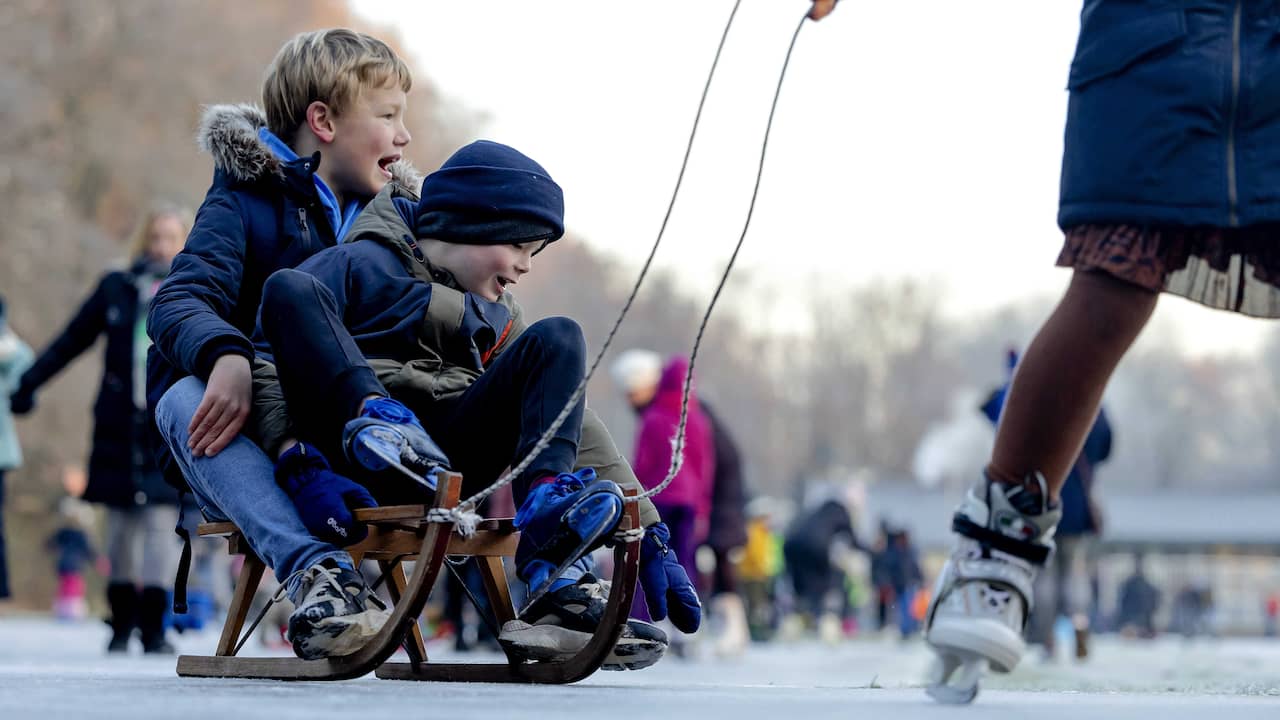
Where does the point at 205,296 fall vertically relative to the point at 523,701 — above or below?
above

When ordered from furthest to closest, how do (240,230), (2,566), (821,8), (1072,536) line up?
(1072,536)
(2,566)
(240,230)
(821,8)

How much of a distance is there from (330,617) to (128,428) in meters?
5.28

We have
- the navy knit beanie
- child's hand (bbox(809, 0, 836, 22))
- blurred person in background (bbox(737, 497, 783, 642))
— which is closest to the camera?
child's hand (bbox(809, 0, 836, 22))

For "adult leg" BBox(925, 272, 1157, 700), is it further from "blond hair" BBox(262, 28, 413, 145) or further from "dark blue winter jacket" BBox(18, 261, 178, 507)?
"dark blue winter jacket" BBox(18, 261, 178, 507)

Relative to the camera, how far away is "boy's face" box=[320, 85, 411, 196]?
479 centimetres

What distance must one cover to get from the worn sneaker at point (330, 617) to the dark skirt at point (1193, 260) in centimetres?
154

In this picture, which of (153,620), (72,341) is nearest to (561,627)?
(153,620)

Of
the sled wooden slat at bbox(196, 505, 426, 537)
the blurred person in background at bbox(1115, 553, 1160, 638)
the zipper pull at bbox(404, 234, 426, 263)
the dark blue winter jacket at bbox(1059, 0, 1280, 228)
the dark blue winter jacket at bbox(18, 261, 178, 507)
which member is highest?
the dark blue winter jacket at bbox(1059, 0, 1280, 228)

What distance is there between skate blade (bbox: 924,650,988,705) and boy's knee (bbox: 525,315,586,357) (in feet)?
3.42


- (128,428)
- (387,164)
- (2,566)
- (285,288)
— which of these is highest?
(387,164)

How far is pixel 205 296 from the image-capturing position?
4.35m

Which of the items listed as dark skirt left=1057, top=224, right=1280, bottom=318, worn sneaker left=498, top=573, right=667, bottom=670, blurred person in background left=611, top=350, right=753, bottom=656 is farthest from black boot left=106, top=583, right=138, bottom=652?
dark skirt left=1057, top=224, right=1280, bottom=318

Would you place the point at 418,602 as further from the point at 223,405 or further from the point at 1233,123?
the point at 1233,123

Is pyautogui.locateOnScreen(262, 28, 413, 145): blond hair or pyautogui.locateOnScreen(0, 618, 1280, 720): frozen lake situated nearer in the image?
pyautogui.locateOnScreen(0, 618, 1280, 720): frozen lake
